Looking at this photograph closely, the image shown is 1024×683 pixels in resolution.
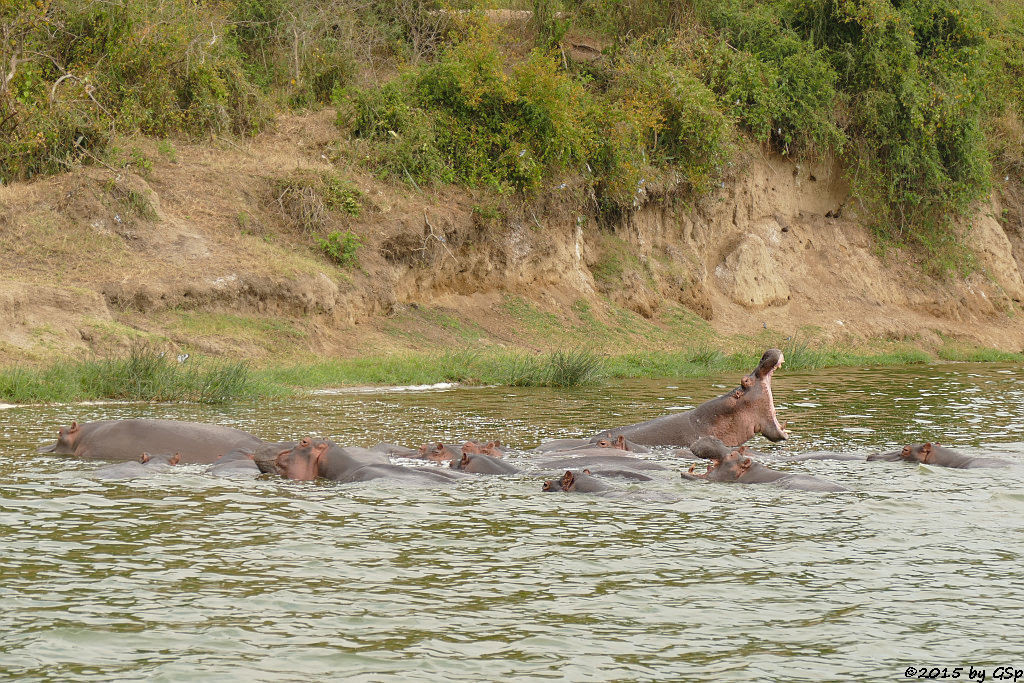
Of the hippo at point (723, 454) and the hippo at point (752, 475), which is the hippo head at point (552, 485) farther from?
the hippo at point (723, 454)

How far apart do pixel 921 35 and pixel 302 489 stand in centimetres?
2878

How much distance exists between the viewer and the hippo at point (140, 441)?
966cm

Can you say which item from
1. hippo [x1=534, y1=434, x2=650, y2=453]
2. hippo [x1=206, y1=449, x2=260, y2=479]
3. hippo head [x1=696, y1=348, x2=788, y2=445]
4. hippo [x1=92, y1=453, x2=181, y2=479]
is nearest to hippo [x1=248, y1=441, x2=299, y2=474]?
hippo [x1=206, y1=449, x2=260, y2=479]

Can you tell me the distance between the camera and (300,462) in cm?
878

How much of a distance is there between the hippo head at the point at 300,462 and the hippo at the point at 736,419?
3081 millimetres

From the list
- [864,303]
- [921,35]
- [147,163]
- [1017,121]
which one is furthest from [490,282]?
[1017,121]

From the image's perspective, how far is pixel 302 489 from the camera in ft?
27.3

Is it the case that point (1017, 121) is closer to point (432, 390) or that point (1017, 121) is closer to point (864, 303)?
point (864, 303)

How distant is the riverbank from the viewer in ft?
46.3

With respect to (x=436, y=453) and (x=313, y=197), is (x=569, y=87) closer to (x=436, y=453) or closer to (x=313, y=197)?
(x=313, y=197)

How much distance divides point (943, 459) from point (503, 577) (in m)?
5.29

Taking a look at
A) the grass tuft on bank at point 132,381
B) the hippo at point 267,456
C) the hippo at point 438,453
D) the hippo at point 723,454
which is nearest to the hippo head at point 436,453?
the hippo at point 438,453

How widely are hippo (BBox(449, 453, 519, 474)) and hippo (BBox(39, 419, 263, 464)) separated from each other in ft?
6.20

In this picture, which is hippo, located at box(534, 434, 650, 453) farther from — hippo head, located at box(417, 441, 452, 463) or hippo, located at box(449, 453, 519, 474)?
hippo, located at box(449, 453, 519, 474)
